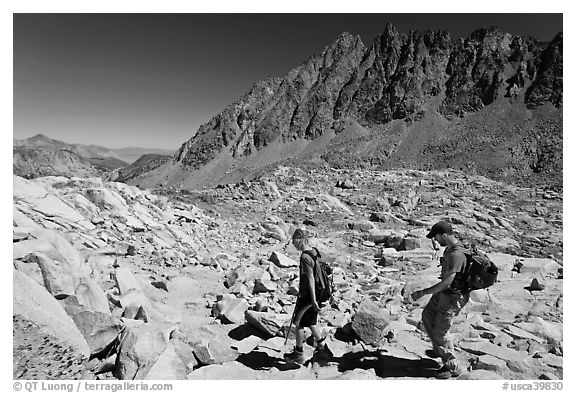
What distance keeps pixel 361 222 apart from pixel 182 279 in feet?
37.9

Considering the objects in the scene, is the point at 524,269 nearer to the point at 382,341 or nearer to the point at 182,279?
the point at 382,341

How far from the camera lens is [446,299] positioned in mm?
4281

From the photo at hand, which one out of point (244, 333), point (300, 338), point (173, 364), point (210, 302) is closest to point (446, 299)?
point (300, 338)

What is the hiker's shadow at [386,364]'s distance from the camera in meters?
4.58

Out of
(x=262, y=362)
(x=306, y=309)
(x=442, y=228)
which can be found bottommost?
(x=262, y=362)

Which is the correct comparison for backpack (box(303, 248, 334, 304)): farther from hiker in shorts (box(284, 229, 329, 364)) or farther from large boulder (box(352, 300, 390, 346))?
large boulder (box(352, 300, 390, 346))


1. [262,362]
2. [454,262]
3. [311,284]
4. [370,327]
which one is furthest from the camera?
[370,327]

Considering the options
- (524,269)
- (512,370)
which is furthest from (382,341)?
(524,269)

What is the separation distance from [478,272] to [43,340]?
5268 mm

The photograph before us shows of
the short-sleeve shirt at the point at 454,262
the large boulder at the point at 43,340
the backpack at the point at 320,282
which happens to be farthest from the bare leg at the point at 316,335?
the large boulder at the point at 43,340

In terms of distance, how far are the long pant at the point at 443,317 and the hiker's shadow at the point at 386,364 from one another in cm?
38

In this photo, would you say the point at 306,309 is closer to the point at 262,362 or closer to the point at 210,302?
the point at 262,362

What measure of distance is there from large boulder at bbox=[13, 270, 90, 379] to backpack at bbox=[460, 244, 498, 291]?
15.5 ft

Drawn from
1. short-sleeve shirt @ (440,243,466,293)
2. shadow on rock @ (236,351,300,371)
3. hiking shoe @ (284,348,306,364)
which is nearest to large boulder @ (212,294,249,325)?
shadow on rock @ (236,351,300,371)
